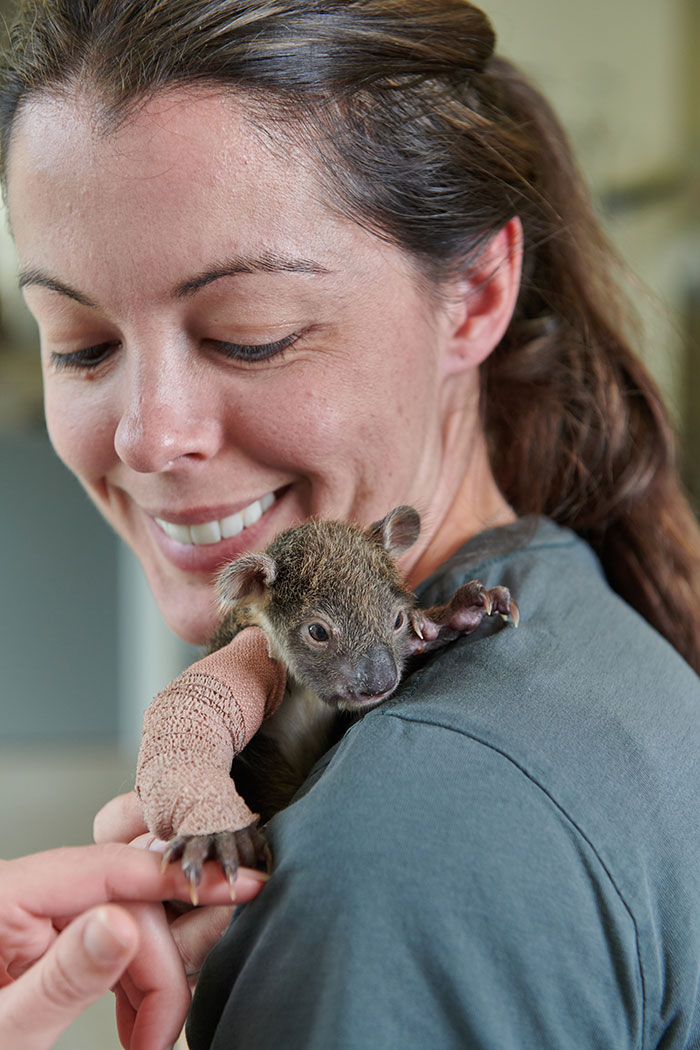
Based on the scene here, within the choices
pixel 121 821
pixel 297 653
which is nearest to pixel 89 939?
pixel 121 821

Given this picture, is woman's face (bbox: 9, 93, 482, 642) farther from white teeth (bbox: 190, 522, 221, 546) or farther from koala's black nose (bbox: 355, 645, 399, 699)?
koala's black nose (bbox: 355, 645, 399, 699)

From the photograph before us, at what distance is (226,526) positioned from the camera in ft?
4.43

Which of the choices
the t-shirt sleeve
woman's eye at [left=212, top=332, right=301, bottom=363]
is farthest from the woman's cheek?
the t-shirt sleeve

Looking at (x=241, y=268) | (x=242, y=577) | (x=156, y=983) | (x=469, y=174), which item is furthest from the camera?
(x=469, y=174)

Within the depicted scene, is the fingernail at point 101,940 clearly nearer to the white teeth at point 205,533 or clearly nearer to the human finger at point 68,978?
the human finger at point 68,978

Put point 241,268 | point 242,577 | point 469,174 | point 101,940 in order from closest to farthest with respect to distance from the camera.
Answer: point 101,940 < point 241,268 < point 242,577 < point 469,174

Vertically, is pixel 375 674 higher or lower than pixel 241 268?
lower

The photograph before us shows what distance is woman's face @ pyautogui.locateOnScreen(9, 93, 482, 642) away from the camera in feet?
3.58

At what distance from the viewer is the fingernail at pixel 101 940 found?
2.50 feet

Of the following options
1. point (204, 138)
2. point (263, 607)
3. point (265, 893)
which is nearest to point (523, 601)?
point (263, 607)

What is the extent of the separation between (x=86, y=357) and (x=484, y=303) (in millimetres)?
540

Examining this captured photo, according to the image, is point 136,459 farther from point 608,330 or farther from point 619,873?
point 608,330

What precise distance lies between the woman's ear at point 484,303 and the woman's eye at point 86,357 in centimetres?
45

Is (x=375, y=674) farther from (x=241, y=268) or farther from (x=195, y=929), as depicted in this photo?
(x=241, y=268)
